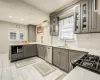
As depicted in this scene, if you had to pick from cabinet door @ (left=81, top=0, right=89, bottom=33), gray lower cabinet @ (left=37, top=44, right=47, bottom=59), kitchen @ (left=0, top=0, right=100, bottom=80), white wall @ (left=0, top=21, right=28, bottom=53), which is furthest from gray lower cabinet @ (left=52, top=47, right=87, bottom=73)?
white wall @ (left=0, top=21, right=28, bottom=53)

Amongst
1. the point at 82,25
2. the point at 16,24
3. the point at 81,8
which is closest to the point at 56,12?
the point at 81,8

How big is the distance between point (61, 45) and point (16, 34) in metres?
4.04

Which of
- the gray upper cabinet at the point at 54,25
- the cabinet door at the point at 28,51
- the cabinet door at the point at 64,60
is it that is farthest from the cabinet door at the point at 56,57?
the cabinet door at the point at 28,51

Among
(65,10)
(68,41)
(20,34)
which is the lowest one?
(68,41)

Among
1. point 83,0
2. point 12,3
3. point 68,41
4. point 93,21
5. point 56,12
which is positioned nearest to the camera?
point 93,21

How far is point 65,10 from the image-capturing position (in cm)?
273

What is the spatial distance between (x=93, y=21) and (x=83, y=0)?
2.55 ft

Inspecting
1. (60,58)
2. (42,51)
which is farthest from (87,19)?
(42,51)

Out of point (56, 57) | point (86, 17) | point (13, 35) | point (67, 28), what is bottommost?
point (56, 57)

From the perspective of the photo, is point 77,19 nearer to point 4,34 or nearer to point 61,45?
point 61,45

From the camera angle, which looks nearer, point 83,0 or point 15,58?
point 83,0

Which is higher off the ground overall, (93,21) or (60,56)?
(93,21)

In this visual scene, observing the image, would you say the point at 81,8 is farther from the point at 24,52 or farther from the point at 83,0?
the point at 24,52

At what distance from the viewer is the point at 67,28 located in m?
3.03
